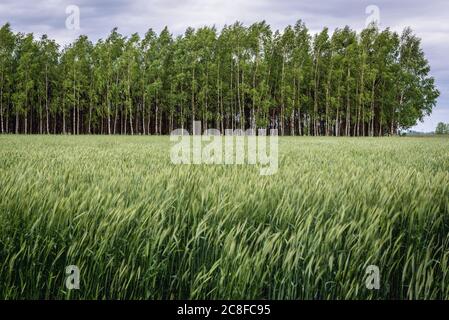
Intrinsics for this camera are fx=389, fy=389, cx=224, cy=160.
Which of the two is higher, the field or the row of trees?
the row of trees

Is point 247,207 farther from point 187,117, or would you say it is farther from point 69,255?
point 187,117

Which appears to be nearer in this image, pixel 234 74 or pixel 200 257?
pixel 200 257

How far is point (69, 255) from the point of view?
2350 mm

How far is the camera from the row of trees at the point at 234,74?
175ft

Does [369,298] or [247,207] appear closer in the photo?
[369,298]

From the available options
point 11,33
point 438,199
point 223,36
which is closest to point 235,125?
point 223,36

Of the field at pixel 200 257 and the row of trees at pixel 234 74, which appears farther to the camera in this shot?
the row of trees at pixel 234 74

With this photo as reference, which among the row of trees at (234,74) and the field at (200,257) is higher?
the row of trees at (234,74)

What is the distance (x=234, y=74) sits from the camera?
2208 inches

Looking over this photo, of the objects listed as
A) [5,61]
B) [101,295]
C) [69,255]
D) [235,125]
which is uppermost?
[5,61]

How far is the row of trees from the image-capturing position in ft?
175

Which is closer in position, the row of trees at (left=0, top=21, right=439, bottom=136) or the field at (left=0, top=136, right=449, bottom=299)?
the field at (left=0, top=136, right=449, bottom=299)
